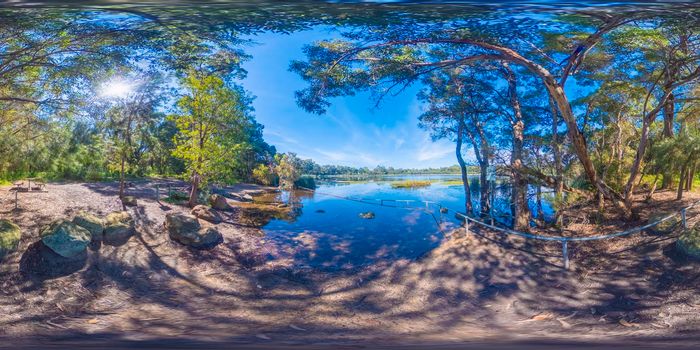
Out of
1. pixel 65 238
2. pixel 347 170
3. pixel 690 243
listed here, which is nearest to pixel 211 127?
pixel 347 170

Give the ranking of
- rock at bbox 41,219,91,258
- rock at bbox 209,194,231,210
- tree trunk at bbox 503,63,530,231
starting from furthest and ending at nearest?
tree trunk at bbox 503,63,530,231 < rock at bbox 209,194,231,210 < rock at bbox 41,219,91,258

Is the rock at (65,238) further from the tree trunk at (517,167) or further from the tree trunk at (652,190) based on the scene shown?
the tree trunk at (652,190)

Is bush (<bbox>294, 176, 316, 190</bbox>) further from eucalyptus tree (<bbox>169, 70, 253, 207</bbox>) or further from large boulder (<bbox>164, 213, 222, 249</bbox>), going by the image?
large boulder (<bbox>164, 213, 222, 249</bbox>)

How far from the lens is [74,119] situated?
4.02 ft

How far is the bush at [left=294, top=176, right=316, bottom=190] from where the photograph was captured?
49.7 inches

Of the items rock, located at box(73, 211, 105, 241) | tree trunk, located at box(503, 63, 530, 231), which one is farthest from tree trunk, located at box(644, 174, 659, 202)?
rock, located at box(73, 211, 105, 241)

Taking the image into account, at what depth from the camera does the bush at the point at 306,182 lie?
1.26 meters

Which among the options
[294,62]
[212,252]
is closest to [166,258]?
[212,252]

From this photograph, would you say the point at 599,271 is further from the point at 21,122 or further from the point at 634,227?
the point at 21,122

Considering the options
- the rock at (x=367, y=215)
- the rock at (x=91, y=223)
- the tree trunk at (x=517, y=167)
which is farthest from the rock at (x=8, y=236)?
the tree trunk at (x=517, y=167)

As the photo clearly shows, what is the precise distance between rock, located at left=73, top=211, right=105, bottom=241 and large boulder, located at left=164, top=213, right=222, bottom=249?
23 centimetres

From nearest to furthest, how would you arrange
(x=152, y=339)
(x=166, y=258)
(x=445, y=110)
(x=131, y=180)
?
(x=152, y=339)
(x=166, y=258)
(x=131, y=180)
(x=445, y=110)

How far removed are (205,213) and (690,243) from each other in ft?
7.28

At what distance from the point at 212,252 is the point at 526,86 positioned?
1.65 metres
